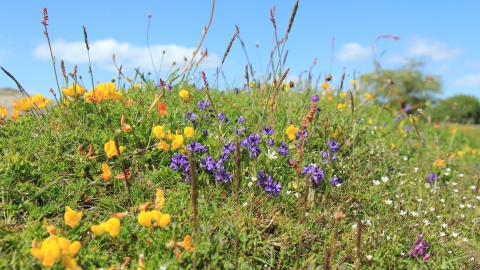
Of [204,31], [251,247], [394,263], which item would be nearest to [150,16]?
[204,31]

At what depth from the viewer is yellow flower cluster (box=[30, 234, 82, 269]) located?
6.59ft

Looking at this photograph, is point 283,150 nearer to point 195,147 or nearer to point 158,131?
point 195,147

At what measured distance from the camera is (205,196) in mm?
2887

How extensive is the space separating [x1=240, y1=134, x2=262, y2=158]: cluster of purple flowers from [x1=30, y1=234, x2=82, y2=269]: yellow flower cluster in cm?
140

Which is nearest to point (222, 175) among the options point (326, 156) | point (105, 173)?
point (105, 173)

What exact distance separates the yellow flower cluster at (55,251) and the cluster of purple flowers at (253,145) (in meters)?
1.40

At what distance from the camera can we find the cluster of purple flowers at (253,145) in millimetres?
3070

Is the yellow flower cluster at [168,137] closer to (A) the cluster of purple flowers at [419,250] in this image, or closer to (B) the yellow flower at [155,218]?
(B) the yellow flower at [155,218]

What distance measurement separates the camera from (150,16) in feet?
14.4

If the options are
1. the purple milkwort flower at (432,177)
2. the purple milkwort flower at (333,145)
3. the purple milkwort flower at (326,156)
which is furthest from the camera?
the purple milkwort flower at (432,177)

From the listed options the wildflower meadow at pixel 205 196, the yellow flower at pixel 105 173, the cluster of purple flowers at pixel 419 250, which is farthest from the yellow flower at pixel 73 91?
the cluster of purple flowers at pixel 419 250

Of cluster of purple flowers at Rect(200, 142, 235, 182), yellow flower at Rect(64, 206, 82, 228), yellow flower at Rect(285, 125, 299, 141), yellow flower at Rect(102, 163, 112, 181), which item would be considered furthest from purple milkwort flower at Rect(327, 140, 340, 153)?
yellow flower at Rect(64, 206, 82, 228)

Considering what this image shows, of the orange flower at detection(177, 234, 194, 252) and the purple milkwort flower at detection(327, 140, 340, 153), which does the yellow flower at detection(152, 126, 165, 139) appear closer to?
the orange flower at detection(177, 234, 194, 252)

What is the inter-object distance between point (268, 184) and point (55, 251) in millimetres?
1432
